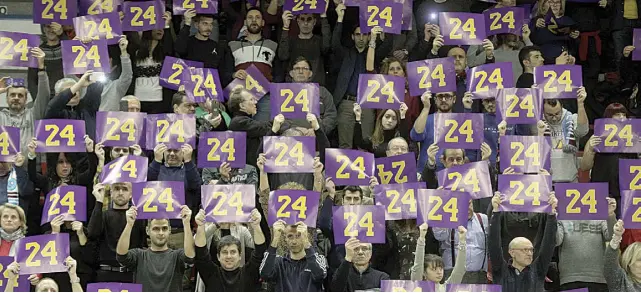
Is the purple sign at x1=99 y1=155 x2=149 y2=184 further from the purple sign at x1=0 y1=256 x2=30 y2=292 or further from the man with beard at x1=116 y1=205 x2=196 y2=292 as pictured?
the purple sign at x1=0 y1=256 x2=30 y2=292

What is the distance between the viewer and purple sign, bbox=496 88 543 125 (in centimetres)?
1188

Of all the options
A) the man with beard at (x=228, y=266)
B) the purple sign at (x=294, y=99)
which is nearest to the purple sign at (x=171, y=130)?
the purple sign at (x=294, y=99)

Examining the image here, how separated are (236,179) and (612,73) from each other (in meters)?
3.55

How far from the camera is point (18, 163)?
11719 mm

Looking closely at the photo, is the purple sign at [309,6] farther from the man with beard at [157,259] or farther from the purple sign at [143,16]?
the man with beard at [157,259]

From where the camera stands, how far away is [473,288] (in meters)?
10.7

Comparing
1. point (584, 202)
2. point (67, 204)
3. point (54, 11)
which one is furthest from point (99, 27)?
point (584, 202)

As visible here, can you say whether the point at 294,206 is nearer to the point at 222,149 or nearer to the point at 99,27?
the point at 222,149

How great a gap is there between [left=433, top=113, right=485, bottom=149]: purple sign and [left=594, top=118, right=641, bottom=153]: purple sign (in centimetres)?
93

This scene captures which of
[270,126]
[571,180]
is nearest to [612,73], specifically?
[571,180]

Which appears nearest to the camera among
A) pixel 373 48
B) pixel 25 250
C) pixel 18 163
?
pixel 25 250

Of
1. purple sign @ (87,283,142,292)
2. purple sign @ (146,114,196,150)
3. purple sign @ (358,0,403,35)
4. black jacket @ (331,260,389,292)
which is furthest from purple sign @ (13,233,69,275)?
purple sign @ (358,0,403,35)

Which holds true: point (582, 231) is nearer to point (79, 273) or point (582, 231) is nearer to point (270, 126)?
point (270, 126)

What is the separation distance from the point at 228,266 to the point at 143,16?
269 centimetres
